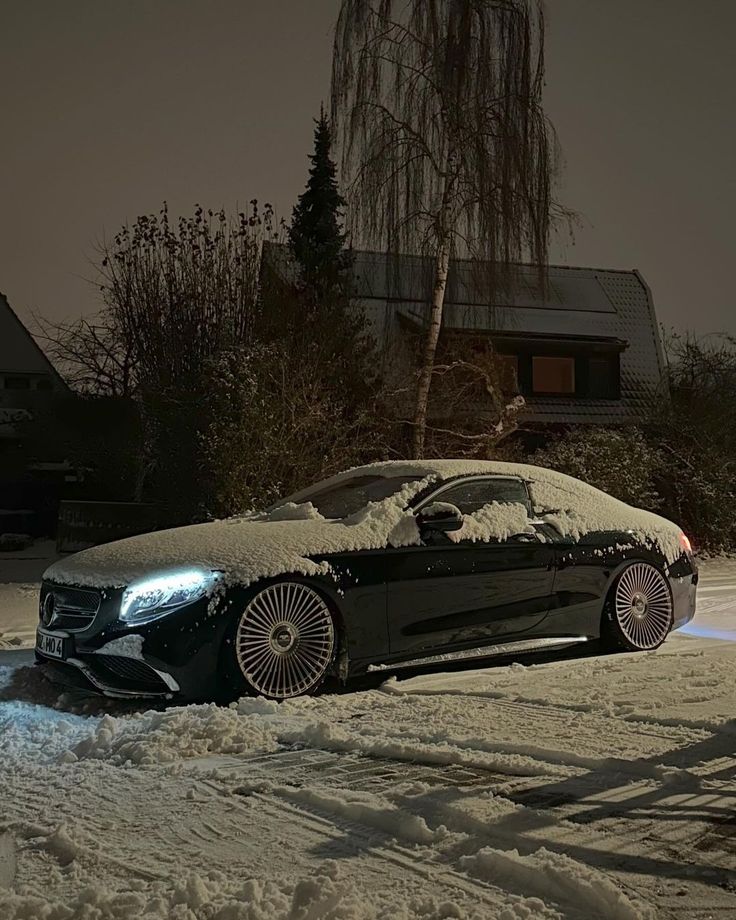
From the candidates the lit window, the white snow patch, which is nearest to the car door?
the white snow patch

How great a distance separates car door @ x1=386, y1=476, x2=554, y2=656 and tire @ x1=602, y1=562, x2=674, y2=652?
0.67 m

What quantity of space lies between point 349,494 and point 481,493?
0.97m

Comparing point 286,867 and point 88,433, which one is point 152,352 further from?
point 286,867

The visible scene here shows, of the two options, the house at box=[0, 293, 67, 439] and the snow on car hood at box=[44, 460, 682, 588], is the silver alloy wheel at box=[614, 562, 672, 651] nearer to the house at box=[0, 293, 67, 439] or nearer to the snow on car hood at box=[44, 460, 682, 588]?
the snow on car hood at box=[44, 460, 682, 588]

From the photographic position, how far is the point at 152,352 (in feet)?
80.7

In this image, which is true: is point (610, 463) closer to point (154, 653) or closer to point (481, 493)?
point (481, 493)

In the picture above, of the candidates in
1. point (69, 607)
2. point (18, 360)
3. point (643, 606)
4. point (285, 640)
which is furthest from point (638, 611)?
point (18, 360)

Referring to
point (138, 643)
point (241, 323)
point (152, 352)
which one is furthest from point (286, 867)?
point (152, 352)

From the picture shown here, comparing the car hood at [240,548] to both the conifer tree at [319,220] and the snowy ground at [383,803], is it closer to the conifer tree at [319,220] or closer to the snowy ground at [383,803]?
the snowy ground at [383,803]

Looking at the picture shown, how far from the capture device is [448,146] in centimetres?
1734

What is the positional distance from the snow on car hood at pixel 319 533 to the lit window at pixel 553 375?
23563 millimetres

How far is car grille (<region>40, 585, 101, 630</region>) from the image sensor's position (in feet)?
20.6

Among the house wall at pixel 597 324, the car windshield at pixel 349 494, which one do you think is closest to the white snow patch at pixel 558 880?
the car windshield at pixel 349 494

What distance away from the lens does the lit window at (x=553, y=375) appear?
31.6 metres
